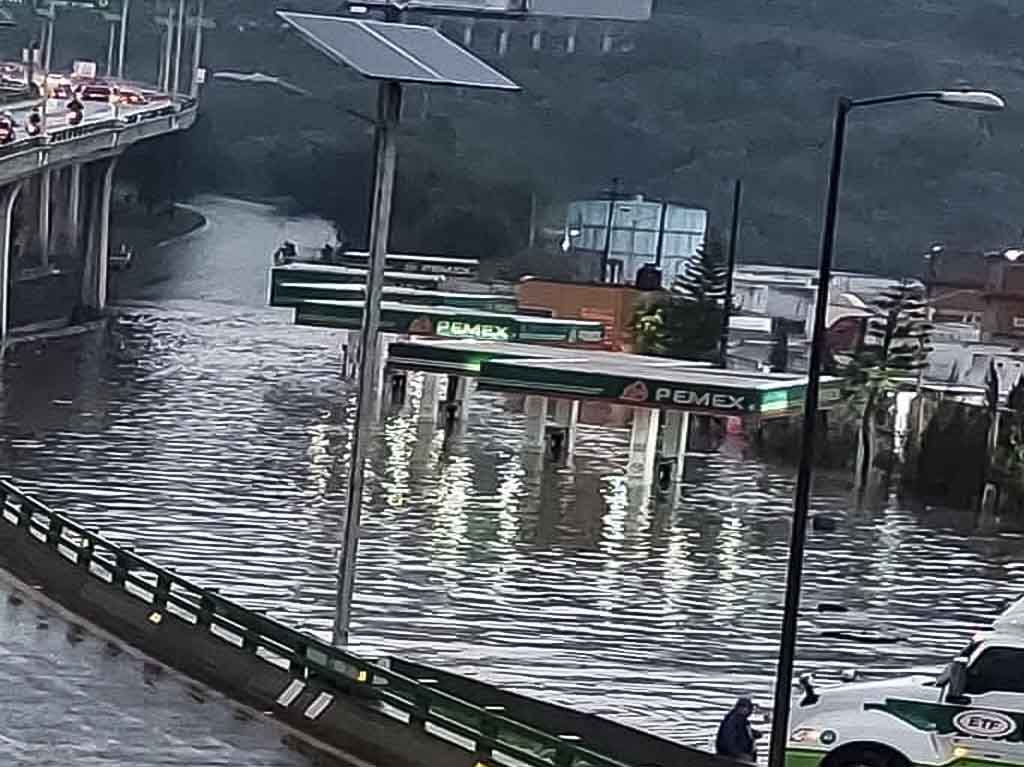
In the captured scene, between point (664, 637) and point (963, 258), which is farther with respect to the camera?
point (963, 258)

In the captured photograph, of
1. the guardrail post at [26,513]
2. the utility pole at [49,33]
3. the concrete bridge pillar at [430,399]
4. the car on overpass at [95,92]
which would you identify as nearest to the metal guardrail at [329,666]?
the guardrail post at [26,513]

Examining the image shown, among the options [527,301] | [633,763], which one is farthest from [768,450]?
[633,763]

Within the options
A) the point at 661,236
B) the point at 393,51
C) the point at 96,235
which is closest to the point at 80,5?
the point at 96,235

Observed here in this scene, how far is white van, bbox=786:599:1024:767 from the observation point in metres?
16.1

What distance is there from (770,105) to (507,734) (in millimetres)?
93358

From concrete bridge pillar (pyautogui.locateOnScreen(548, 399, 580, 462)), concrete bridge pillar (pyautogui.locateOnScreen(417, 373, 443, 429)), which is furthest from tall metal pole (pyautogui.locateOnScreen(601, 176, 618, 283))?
concrete bridge pillar (pyautogui.locateOnScreen(548, 399, 580, 462))

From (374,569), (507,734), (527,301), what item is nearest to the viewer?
(507,734)

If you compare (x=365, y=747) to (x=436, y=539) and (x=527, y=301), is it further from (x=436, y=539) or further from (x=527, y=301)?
(x=527, y=301)

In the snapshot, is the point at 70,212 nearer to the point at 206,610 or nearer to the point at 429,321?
the point at 429,321

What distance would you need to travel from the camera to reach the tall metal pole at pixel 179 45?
Result: 108 meters

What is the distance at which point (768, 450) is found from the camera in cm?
5466

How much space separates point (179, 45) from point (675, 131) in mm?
25746

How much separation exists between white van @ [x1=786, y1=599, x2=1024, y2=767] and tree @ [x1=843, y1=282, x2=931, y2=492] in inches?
1354

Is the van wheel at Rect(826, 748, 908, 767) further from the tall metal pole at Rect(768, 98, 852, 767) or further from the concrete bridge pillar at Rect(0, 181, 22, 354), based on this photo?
the concrete bridge pillar at Rect(0, 181, 22, 354)
